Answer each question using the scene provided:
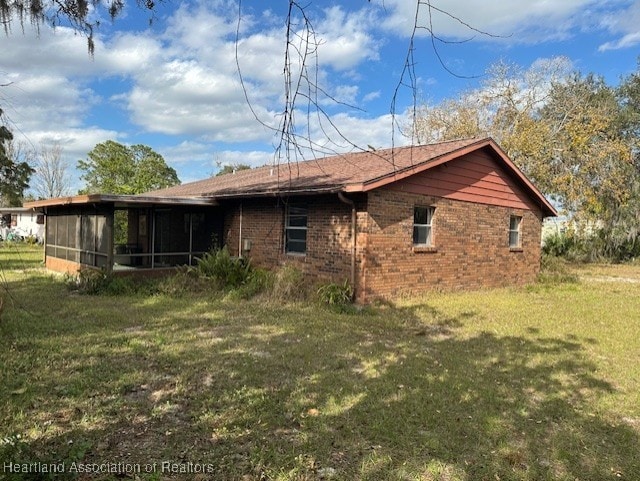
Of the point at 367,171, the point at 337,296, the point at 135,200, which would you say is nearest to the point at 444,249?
the point at 367,171

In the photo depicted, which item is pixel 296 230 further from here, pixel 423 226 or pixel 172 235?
pixel 172 235

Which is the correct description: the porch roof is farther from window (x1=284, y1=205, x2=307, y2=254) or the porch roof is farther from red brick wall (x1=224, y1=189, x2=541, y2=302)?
window (x1=284, y1=205, x2=307, y2=254)

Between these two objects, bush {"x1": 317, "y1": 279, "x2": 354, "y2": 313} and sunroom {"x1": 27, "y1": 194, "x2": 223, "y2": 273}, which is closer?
bush {"x1": 317, "y1": 279, "x2": 354, "y2": 313}

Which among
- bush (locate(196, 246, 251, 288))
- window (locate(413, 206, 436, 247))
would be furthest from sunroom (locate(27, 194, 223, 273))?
Result: window (locate(413, 206, 436, 247))

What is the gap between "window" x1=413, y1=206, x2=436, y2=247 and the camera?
1184 centimetres

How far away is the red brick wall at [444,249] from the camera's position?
10.6 meters

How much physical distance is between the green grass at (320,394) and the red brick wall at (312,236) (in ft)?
7.35

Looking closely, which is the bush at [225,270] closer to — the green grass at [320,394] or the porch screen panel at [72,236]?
the green grass at [320,394]

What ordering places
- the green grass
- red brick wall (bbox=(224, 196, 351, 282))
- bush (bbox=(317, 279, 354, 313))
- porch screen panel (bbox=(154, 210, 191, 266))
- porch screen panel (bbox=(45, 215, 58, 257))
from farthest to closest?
1. porch screen panel (bbox=(45, 215, 58, 257))
2. porch screen panel (bbox=(154, 210, 191, 266))
3. red brick wall (bbox=(224, 196, 351, 282))
4. bush (bbox=(317, 279, 354, 313))
5. the green grass

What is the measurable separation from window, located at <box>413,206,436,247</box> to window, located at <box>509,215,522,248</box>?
14.7ft

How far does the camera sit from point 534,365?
631 cm

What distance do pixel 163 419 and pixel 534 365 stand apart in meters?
4.74

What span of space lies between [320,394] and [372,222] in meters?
6.07

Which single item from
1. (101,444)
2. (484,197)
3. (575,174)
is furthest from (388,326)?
(575,174)
